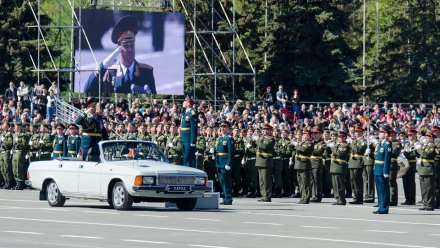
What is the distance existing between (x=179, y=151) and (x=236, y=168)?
65.0 inches

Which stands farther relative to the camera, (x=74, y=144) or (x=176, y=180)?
(x=74, y=144)

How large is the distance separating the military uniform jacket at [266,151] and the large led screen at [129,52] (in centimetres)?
1805

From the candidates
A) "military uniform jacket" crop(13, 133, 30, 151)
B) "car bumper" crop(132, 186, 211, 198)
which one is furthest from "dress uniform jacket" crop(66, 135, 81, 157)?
"car bumper" crop(132, 186, 211, 198)

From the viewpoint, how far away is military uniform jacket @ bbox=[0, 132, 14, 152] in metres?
37.5

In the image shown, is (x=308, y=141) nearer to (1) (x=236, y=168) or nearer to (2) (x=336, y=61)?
(1) (x=236, y=168)

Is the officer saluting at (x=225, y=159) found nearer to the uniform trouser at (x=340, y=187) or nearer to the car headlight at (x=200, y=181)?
the uniform trouser at (x=340, y=187)

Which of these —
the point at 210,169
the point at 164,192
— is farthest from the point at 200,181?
the point at 210,169

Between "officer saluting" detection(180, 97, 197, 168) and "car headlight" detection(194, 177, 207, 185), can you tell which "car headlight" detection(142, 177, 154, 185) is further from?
"officer saluting" detection(180, 97, 197, 168)

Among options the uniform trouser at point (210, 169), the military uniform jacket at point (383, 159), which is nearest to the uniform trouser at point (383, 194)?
the military uniform jacket at point (383, 159)

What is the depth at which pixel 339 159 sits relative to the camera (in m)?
31.0

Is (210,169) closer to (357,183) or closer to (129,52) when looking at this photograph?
(357,183)

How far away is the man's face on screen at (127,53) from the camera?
49781mm

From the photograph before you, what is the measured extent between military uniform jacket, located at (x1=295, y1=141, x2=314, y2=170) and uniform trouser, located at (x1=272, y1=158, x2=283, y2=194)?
277 cm

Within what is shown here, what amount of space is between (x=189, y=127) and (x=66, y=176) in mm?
4017
